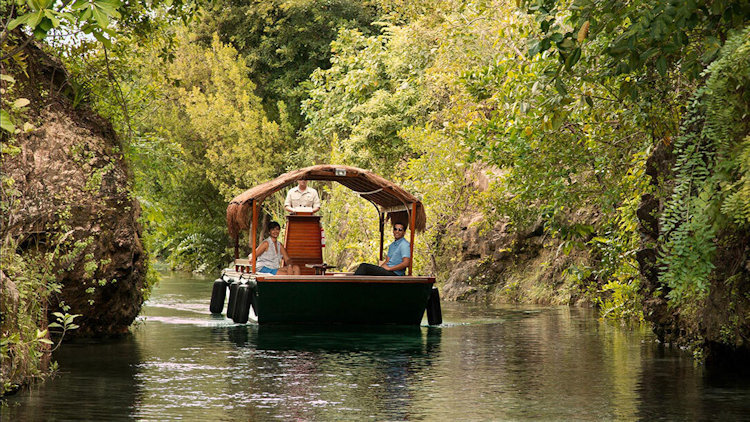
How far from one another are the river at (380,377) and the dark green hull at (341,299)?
0.35 metres

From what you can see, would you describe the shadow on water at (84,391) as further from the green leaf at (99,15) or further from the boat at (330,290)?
the boat at (330,290)

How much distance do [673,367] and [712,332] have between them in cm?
69

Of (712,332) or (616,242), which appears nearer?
(712,332)

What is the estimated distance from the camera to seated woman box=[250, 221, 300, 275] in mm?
19891

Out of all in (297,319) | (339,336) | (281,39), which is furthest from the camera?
(281,39)

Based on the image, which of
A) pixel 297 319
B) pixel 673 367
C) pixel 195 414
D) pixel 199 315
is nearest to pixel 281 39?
pixel 199 315

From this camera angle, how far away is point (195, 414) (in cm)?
945

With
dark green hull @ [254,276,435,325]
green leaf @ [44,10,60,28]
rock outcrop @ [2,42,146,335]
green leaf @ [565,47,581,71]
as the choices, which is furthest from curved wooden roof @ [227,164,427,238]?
green leaf @ [44,10,60,28]

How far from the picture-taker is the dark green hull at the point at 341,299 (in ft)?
58.7

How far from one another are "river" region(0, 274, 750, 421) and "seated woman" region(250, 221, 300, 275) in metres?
1.53

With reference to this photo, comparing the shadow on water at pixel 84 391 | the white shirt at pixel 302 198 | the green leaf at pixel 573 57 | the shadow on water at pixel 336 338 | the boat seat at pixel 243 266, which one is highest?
the green leaf at pixel 573 57

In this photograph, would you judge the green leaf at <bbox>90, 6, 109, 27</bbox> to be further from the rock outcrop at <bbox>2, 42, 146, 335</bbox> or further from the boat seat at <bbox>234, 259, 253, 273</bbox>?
the boat seat at <bbox>234, 259, 253, 273</bbox>

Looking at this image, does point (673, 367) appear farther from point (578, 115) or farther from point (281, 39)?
point (281, 39)

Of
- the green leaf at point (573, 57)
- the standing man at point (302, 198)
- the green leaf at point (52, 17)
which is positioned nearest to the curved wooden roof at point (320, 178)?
the standing man at point (302, 198)
